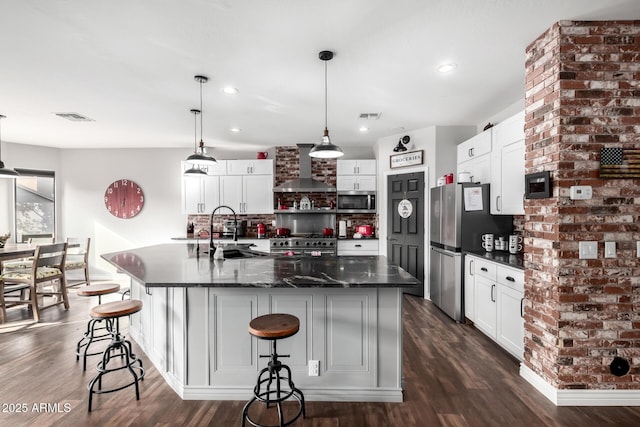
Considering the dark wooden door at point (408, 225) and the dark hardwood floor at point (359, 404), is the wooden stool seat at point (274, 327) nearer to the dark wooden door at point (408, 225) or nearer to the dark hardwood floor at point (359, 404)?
the dark hardwood floor at point (359, 404)

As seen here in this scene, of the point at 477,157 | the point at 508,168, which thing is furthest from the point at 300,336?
the point at 477,157

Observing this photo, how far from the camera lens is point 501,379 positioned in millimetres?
2469

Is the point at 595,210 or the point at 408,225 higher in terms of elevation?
the point at 595,210

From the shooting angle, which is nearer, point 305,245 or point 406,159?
point 406,159

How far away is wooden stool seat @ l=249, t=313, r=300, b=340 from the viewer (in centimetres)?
179

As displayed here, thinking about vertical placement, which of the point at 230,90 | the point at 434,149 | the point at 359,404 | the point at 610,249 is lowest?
the point at 359,404

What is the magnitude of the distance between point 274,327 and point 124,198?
5674 mm

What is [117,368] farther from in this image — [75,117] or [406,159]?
[406,159]

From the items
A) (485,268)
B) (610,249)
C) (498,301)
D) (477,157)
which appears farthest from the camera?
(477,157)

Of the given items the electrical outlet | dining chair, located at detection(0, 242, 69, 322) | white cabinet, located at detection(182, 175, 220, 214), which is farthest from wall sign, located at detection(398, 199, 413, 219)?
dining chair, located at detection(0, 242, 69, 322)

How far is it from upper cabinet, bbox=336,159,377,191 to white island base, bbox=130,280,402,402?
357 centimetres

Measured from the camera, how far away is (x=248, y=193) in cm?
575

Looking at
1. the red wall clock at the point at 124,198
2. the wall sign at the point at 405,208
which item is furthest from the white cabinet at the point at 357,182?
the red wall clock at the point at 124,198

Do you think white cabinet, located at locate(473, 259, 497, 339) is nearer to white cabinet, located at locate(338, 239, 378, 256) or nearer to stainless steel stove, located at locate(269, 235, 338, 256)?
white cabinet, located at locate(338, 239, 378, 256)
